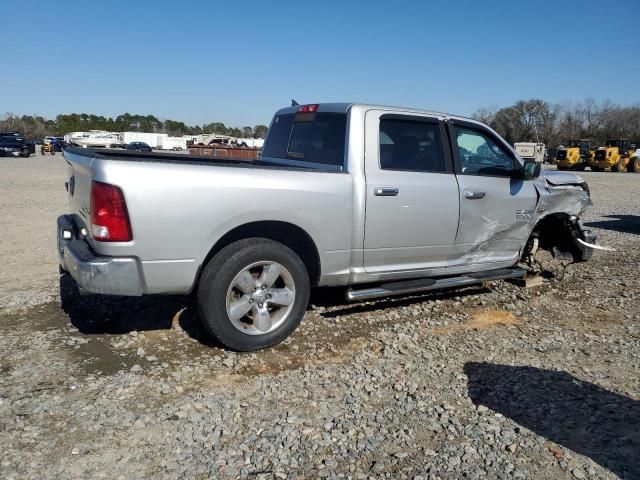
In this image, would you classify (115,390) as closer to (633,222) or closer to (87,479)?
(87,479)

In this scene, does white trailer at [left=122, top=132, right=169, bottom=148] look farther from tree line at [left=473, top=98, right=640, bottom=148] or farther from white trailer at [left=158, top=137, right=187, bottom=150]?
tree line at [left=473, top=98, right=640, bottom=148]

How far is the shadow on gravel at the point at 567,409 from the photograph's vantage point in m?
2.93

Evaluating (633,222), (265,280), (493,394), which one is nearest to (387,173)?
(265,280)

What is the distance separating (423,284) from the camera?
4773 mm

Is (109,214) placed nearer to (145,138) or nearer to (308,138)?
(308,138)

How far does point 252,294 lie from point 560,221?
4174mm

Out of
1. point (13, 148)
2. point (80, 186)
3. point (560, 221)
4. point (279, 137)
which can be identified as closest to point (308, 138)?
point (279, 137)

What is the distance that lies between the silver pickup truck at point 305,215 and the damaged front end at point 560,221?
41mm

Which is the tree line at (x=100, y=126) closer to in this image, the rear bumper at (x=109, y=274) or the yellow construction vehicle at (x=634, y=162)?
the yellow construction vehicle at (x=634, y=162)

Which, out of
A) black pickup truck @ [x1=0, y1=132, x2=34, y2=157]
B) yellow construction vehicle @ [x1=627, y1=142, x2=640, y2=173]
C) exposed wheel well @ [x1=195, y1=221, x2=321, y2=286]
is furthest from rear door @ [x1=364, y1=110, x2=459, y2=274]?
black pickup truck @ [x1=0, y1=132, x2=34, y2=157]

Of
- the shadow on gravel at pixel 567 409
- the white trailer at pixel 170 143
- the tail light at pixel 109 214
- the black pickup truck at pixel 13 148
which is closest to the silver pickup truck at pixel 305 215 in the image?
the tail light at pixel 109 214

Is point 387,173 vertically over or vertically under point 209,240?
over

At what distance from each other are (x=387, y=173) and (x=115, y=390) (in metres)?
2.71

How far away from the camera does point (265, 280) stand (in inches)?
158
